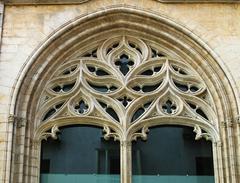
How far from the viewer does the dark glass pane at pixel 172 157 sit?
38.5ft

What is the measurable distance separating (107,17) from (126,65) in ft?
3.85

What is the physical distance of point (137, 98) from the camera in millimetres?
12312

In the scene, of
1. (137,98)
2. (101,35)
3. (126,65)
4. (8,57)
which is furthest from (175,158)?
→ (8,57)

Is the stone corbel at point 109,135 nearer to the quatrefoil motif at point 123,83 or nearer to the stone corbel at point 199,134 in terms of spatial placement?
the quatrefoil motif at point 123,83

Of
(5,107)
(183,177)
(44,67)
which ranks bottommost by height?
(183,177)

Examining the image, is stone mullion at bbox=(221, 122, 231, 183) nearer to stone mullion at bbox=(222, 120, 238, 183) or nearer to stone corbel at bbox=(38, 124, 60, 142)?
stone mullion at bbox=(222, 120, 238, 183)

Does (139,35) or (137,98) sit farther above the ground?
(139,35)

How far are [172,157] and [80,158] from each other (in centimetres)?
194

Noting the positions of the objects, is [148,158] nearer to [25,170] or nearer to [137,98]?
[137,98]

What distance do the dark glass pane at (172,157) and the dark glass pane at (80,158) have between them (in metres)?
0.50

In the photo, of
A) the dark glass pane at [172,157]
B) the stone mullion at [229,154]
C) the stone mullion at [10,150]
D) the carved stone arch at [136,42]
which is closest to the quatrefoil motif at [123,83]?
the carved stone arch at [136,42]

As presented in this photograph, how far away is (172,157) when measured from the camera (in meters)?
11.9

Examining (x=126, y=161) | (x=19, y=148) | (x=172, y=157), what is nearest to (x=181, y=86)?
(x=172, y=157)

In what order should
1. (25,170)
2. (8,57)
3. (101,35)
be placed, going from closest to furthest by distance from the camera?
1. (25,170)
2. (8,57)
3. (101,35)
